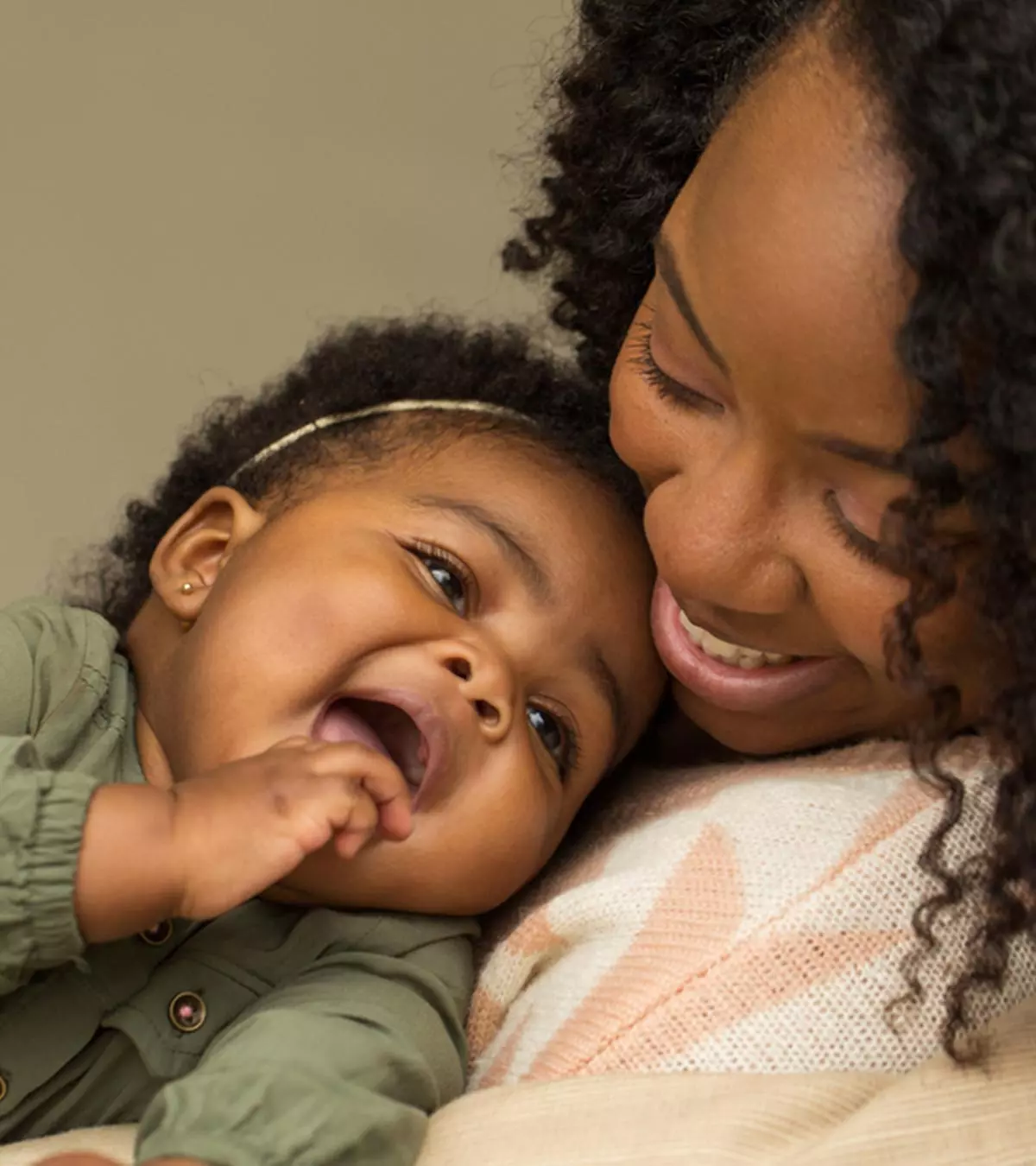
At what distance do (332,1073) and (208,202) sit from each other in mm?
1170

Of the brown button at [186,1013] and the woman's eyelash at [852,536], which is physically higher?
the woman's eyelash at [852,536]

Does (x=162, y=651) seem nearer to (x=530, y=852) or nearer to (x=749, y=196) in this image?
(x=530, y=852)

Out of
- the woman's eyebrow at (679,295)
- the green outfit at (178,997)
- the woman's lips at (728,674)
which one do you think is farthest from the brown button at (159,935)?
the woman's eyebrow at (679,295)

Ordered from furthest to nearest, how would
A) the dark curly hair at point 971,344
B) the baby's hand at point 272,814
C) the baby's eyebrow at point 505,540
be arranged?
1. the baby's eyebrow at point 505,540
2. the baby's hand at point 272,814
3. the dark curly hair at point 971,344

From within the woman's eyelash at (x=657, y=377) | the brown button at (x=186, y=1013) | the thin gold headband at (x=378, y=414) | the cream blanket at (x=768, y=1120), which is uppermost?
the woman's eyelash at (x=657, y=377)

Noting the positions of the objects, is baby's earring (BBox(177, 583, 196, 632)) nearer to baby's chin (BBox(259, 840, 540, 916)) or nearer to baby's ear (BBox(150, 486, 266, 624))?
baby's ear (BBox(150, 486, 266, 624))

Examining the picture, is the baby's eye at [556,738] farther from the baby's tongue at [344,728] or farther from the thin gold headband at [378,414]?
the thin gold headband at [378,414]

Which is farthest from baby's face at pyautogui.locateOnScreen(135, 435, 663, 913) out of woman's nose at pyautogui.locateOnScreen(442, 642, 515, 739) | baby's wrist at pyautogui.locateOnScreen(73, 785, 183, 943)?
baby's wrist at pyautogui.locateOnScreen(73, 785, 183, 943)

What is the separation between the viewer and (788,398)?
0.80m

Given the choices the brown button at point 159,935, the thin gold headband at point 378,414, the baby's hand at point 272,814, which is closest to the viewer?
the baby's hand at point 272,814

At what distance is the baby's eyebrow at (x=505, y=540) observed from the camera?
105cm

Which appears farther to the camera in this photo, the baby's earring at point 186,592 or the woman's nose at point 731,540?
the baby's earring at point 186,592

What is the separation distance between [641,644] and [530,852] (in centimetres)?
17

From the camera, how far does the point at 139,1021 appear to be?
3.04 ft
